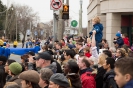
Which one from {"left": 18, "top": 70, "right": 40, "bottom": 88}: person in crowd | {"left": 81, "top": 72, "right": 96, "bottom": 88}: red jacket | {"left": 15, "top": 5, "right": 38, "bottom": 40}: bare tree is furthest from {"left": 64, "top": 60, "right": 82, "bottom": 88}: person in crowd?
{"left": 15, "top": 5, "right": 38, "bottom": 40}: bare tree

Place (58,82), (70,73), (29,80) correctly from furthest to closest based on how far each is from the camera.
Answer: (70,73)
(29,80)
(58,82)

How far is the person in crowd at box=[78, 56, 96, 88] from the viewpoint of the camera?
6.42m

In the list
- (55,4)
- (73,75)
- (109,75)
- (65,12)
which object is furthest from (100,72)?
(65,12)

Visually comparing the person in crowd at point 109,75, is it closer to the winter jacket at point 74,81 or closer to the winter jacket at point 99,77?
the winter jacket at point 99,77

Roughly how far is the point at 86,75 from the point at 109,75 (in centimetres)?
58

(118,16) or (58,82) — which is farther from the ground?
(118,16)

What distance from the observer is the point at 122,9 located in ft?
76.9

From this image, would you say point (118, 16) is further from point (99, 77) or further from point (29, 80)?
point (29, 80)

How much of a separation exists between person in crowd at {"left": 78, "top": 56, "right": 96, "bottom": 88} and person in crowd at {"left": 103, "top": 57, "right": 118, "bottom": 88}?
27 cm

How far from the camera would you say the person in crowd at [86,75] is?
21.1ft

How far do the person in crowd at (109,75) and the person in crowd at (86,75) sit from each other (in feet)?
0.89

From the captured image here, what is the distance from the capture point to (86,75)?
6.54m

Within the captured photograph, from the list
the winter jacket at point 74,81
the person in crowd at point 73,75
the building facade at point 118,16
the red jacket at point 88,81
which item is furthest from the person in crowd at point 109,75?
the building facade at point 118,16

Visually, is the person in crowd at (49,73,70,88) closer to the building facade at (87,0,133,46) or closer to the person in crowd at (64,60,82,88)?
the person in crowd at (64,60,82,88)
